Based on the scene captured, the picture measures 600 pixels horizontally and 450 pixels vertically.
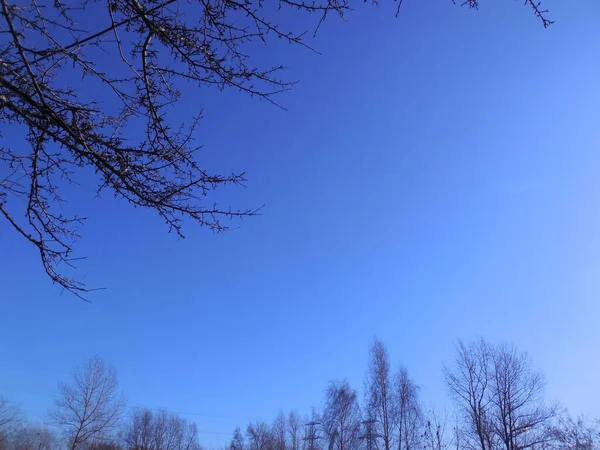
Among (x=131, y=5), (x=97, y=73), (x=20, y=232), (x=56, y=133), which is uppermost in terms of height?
(x=131, y=5)

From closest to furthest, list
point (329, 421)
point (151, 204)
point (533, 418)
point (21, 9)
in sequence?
point (21, 9) → point (151, 204) → point (533, 418) → point (329, 421)

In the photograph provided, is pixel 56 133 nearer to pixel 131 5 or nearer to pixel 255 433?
pixel 131 5

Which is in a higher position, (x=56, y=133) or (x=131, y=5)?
(x=131, y=5)

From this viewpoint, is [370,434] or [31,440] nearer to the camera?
[370,434]

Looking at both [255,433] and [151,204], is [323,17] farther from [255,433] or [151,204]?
[255,433]

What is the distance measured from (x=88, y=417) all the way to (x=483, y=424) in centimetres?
2626

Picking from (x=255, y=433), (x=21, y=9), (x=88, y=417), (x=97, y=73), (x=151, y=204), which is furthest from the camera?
(x=255, y=433)

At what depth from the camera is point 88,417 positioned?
101 feet

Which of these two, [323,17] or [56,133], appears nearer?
[323,17]

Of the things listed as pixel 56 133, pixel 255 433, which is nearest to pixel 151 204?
pixel 56 133

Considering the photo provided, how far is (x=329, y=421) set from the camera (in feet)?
127

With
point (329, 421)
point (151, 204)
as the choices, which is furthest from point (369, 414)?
point (151, 204)

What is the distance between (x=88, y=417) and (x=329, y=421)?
1991cm

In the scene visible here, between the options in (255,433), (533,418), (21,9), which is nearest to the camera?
(21,9)
